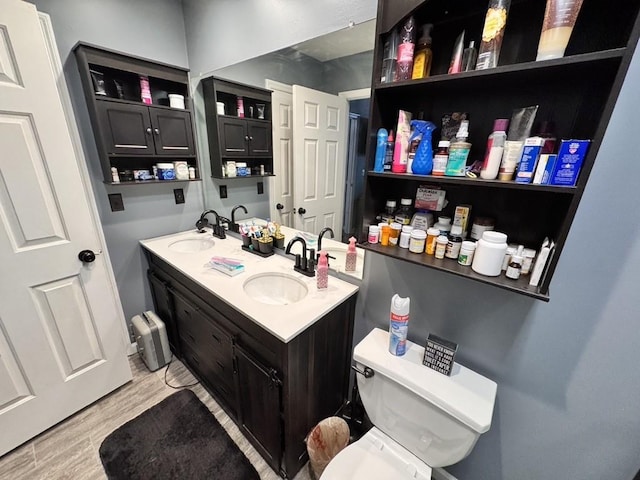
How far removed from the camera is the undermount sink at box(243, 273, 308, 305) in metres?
1.30

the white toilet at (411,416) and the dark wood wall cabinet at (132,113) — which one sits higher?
the dark wood wall cabinet at (132,113)

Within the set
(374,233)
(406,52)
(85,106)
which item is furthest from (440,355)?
(85,106)

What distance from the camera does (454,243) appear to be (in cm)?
84

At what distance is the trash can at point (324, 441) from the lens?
1.13 m

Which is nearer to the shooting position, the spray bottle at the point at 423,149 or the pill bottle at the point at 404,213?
the spray bottle at the point at 423,149

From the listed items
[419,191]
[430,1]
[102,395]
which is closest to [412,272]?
[419,191]

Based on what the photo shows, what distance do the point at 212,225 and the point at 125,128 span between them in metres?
0.85

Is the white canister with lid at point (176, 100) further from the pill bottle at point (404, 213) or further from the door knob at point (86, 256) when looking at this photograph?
the pill bottle at point (404, 213)

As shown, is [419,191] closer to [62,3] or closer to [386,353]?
[386,353]

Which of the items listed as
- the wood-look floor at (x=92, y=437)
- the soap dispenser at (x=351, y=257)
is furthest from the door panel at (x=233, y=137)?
the wood-look floor at (x=92, y=437)

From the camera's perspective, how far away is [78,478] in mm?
1181

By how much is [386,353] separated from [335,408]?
63 cm

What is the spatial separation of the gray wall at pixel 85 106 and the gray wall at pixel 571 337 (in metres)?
1.64

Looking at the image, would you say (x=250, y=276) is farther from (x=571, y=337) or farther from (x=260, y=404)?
(x=571, y=337)
